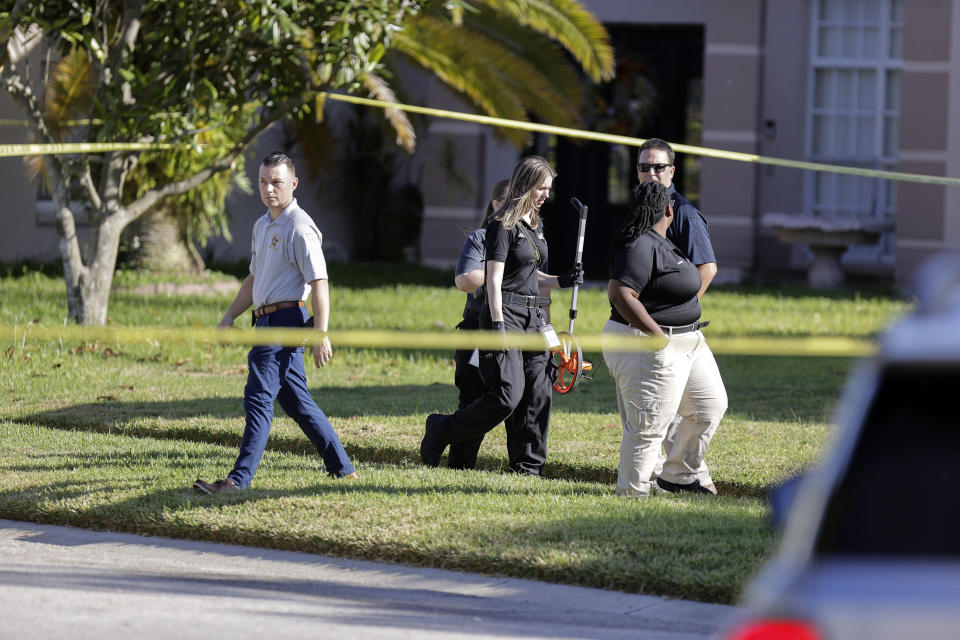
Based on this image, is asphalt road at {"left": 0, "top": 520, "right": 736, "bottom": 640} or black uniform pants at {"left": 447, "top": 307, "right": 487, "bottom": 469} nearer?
asphalt road at {"left": 0, "top": 520, "right": 736, "bottom": 640}

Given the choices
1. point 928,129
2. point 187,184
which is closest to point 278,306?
point 187,184

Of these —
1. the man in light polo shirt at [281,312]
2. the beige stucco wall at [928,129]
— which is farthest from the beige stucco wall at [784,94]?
the man in light polo shirt at [281,312]

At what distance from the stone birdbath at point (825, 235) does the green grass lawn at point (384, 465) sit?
4.44 metres

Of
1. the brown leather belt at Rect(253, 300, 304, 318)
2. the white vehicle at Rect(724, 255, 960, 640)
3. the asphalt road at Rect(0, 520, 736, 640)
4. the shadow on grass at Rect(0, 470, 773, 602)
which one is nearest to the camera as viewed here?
the white vehicle at Rect(724, 255, 960, 640)

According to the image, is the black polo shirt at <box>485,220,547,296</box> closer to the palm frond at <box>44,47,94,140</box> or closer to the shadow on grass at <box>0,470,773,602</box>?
the shadow on grass at <box>0,470,773,602</box>

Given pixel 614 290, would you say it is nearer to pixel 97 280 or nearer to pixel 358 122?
pixel 97 280

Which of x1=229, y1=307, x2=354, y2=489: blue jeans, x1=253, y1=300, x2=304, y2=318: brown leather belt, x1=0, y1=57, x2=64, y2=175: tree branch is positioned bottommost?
x1=229, y1=307, x2=354, y2=489: blue jeans

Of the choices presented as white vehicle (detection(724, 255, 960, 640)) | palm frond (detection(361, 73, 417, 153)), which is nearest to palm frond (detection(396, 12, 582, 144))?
palm frond (detection(361, 73, 417, 153))

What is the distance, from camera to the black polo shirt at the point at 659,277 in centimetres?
666

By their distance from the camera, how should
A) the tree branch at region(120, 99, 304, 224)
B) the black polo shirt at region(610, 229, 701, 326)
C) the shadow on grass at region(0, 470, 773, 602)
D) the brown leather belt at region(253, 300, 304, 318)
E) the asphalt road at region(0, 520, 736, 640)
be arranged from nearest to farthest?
the asphalt road at region(0, 520, 736, 640) → the shadow on grass at region(0, 470, 773, 602) → the black polo shirt at region(610, 229, 701, 326) → the brown leather belt at region(253, 300, 304, 318) → the tree branch at region(120, 99, 304, 224)

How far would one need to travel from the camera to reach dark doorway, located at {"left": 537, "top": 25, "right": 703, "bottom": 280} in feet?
65.7

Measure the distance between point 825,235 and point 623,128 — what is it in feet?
12.0

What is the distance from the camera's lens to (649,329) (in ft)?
21.8

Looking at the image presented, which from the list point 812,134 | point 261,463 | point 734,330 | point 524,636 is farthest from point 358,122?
point 524,636
